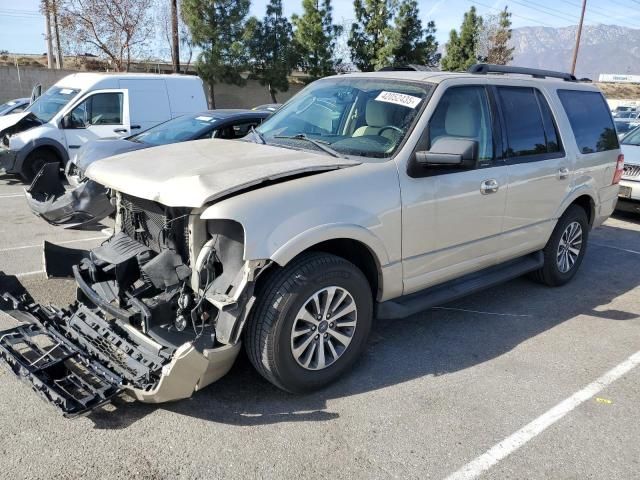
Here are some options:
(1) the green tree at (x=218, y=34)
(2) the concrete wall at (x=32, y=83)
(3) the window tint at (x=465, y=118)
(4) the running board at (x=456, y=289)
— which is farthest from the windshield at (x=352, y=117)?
(2) the concrete wall at (x=32, y=83)

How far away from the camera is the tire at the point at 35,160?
1009 cm

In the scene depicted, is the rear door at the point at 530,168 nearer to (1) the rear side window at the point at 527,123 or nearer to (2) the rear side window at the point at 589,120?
(1) the rear side window at the point at 527,123

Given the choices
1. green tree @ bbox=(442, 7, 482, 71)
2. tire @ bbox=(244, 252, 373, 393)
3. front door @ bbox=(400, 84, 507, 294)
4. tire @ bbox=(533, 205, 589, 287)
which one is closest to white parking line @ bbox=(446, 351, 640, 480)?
tire @ bbox=(244, 252, 373, 393)

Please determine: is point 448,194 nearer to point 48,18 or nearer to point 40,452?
point 40,452

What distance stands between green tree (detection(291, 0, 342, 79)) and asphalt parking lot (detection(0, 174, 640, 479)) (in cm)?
2489

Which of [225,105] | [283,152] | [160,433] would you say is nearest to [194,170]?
[283,152]

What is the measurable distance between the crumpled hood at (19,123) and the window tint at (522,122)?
8.88m

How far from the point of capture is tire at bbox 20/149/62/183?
33.1ft

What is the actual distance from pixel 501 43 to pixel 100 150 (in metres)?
35.3

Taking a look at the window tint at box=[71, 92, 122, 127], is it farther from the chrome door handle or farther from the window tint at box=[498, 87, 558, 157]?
the chrome door handle

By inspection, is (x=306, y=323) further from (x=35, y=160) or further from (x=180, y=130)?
(x=35, y=160)

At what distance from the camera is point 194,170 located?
3520mm

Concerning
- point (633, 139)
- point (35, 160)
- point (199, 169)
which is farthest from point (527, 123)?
point (35, 160)

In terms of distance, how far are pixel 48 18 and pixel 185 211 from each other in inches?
1169
